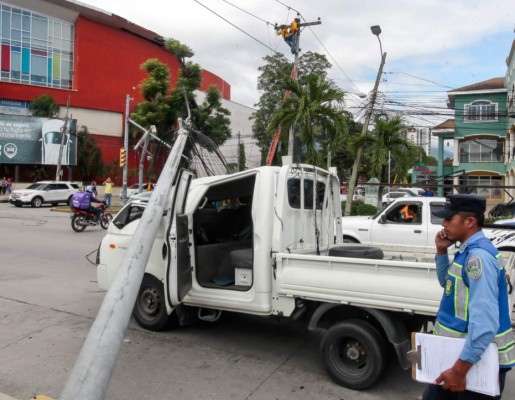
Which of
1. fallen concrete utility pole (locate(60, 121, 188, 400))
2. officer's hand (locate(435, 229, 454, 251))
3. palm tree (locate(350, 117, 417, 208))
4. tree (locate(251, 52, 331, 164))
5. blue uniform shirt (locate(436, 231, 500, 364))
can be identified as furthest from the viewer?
tree (locate(251, 52, 331, 164))

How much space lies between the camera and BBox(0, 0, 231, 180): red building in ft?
151

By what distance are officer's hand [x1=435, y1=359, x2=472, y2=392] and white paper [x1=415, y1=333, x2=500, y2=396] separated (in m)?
0.04

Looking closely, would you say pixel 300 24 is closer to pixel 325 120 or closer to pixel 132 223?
pixel 325 120

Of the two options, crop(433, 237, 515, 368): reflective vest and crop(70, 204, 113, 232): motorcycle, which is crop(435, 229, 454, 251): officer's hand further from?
crop(70, 204, 113, 232): motorcycle

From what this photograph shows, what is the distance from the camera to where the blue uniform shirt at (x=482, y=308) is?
2.24m

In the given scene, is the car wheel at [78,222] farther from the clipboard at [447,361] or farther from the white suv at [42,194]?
the white suv at [42,194]

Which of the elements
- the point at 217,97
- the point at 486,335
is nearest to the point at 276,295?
the point at 486,335

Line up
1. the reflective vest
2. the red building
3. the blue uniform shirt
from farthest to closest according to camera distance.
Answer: the red building, the reflective vest, the blue uniform shirt

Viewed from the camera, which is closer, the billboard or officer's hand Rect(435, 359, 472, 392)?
officer's hand Rect(435, 359, 472, 392)

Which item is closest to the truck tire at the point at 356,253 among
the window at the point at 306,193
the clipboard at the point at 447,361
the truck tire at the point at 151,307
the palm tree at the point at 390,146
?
the window at the point at 306,193

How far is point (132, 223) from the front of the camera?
238 inches

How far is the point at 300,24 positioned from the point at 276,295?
56.5ft

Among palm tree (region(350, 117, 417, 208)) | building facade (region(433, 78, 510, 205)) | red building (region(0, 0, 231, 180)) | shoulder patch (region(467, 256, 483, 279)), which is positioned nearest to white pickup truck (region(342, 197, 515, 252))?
palm tree (region(350, 117, 417, 208))

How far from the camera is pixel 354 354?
14.0ft
